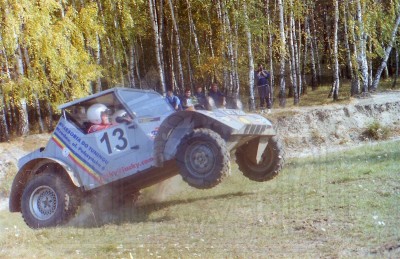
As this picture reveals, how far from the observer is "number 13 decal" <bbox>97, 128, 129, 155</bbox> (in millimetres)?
9102

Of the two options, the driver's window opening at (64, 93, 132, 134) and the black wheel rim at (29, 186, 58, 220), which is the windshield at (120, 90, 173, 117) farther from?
the black wheel rim at (29, 186, 58, 220)

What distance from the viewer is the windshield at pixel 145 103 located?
947 centimetres

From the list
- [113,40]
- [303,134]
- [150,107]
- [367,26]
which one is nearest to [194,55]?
[113,40]

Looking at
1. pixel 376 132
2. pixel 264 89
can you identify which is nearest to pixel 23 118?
pixel 264 89

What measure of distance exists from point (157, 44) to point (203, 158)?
1342cm

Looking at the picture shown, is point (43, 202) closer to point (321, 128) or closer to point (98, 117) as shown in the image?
point (98, 117)

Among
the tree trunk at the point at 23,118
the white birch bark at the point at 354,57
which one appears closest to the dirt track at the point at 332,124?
the white birch bark at the point at 354,57

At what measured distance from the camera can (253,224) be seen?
794 centimetres

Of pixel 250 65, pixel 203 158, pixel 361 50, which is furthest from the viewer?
pixel 361 50

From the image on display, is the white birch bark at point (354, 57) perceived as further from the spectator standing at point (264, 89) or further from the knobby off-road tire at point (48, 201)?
the knobby off-road tire at point (48, 201)

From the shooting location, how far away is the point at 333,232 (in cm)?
713

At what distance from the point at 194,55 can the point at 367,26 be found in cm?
796

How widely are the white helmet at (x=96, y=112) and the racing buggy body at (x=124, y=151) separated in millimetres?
16

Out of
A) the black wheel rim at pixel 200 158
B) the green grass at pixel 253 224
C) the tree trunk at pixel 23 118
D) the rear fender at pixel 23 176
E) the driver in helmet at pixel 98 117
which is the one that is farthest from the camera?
the tree trunk at pixel 23 118
